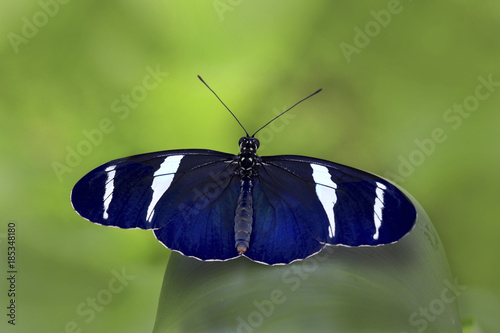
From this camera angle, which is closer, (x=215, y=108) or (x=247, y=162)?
(x=247, y=162)

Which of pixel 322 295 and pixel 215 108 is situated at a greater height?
pixel 215 108

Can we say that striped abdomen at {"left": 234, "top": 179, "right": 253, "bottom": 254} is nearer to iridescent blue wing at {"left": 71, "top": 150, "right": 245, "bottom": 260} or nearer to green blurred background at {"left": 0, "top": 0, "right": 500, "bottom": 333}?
iridescent blue wing at {"left": 71, "top": 150, "right": 245, "bottom": 260}

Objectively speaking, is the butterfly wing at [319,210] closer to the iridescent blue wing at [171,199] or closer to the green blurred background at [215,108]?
the iridescent blue wing at [171,199]

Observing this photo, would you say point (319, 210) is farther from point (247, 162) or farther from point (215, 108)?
point (215, 108)

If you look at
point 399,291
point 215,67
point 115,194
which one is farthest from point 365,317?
point 215,67

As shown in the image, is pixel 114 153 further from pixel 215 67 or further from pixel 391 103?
pixel 391 103

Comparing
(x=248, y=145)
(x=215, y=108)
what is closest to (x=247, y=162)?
(x=248, y=145)
